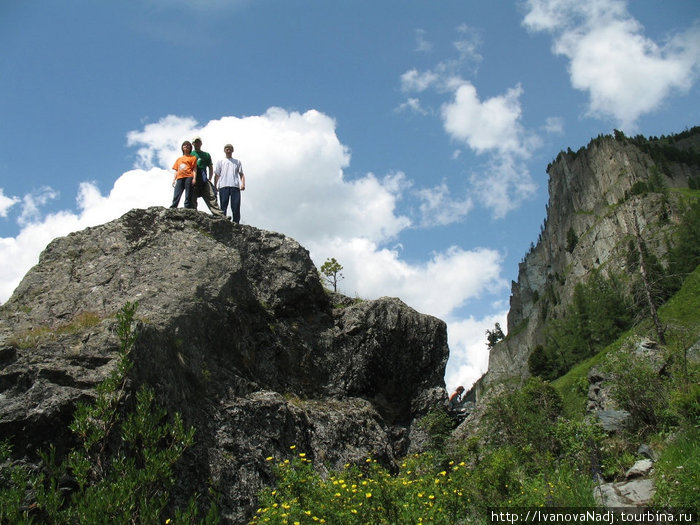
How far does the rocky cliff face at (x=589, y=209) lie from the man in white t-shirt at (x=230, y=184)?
105 metres

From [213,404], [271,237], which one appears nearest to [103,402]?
[213,404]

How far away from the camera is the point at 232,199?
1334 centimetres

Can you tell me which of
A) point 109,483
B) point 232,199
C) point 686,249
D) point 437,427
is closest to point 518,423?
point 437,427

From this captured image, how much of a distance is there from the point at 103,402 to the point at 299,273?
24.0 feet

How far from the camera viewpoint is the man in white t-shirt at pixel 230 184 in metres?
13.2

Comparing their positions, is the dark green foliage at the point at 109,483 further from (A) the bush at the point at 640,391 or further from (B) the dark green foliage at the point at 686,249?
Result: (B) the dark green foliage at the point at 686,249

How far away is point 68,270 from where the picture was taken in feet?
33.5

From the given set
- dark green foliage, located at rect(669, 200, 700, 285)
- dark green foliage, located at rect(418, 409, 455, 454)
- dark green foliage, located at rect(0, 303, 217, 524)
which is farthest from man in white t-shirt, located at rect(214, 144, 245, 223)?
dark green foliage, located at rect(669, 200, 700, 285)

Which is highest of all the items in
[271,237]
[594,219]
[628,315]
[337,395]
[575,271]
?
[594,219]

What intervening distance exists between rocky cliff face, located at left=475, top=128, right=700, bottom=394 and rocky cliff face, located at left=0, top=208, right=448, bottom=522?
343ft

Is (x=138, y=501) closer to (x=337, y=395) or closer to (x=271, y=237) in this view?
(x=337, y=395)

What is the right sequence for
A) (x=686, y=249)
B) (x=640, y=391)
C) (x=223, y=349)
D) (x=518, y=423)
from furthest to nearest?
(x=686, y=249), (x=518, y=423), (x=640, y=391), (x=223, y=349)

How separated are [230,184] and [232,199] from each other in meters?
0.38

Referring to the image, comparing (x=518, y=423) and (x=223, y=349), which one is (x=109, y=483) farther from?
(x=518, y=423)
